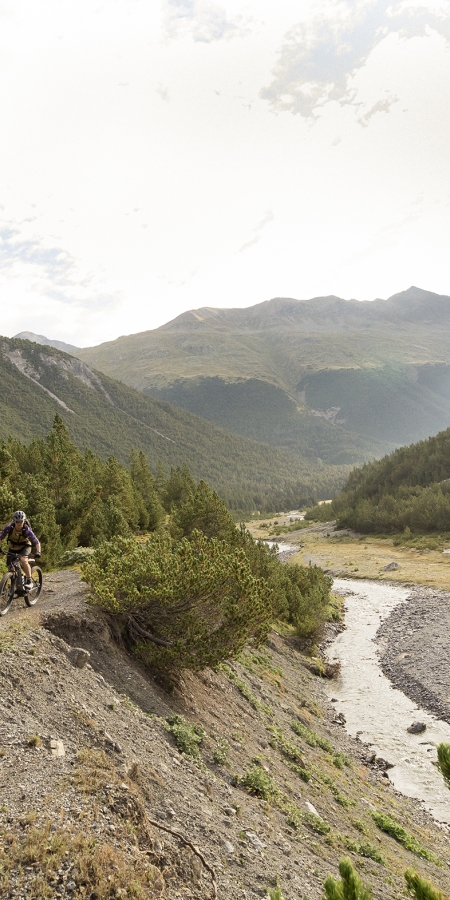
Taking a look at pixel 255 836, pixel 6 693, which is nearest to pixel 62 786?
pixel 6 693

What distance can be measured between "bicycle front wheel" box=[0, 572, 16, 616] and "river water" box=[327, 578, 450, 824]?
578 inches

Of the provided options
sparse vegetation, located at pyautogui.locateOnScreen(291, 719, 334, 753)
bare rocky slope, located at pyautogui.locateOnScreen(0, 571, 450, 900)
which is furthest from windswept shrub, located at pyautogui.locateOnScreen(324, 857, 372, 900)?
sparse vegetation, located at pyautogui.locateOnScreen(291, 719, 334, 753)

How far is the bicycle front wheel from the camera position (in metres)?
13.9

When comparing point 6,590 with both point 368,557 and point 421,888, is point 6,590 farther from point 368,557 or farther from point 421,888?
point 368,557

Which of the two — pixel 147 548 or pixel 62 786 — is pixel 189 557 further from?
pixel 62 786

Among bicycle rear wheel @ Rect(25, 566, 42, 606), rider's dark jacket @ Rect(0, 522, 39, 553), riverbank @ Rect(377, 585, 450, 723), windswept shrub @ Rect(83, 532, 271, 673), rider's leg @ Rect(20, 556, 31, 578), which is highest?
rider's dark jacket @ Rect(0, 522, 39, 553)

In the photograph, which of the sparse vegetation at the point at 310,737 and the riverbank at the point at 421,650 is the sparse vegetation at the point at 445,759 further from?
the riverbank at the point at 421,650

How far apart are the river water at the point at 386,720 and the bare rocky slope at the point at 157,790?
4.14 feet

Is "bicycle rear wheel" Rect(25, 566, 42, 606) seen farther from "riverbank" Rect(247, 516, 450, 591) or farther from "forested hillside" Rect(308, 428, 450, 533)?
"forested hillside" Rect(308, 428, 450, 533)


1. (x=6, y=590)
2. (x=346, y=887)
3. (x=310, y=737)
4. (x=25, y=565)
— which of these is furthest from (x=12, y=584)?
(x=310, y=737)

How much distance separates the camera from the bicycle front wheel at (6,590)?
548 inches

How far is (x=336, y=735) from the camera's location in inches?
846

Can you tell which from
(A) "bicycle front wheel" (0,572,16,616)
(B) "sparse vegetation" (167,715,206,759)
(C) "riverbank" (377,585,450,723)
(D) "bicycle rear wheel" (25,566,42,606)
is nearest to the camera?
(B) "sparse vegetation" (167,715,206,759)

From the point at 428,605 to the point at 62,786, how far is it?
47119 millimetres
